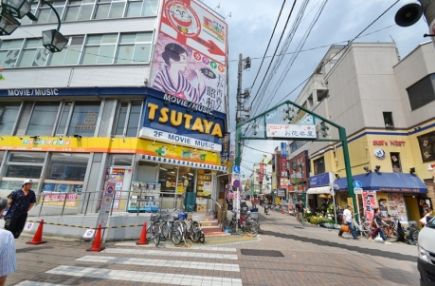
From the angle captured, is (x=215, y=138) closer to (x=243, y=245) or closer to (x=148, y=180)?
(x=148, y=180)

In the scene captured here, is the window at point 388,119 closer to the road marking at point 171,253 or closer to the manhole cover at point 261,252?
the manhole cover at point 261,252

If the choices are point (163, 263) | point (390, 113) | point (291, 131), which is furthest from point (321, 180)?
point (163, 263)

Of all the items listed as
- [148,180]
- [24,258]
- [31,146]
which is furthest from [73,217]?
[31,146]

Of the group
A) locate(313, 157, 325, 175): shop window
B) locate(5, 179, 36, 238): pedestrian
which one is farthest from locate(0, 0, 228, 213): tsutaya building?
locate(313, 157, 325, 175): shop window

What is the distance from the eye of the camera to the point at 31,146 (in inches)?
512

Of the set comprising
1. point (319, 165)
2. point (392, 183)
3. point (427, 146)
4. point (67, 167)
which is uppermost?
point (319, 165)

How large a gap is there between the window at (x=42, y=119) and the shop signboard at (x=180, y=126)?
602cm

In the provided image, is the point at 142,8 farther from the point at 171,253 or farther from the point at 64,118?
the point at 171,253

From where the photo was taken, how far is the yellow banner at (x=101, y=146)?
39.7 feet

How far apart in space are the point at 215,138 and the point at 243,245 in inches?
291

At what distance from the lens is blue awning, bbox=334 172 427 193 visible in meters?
15.4

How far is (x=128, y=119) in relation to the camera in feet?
42.4

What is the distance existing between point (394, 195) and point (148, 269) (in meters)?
17.6

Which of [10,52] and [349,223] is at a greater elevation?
[10,52]
